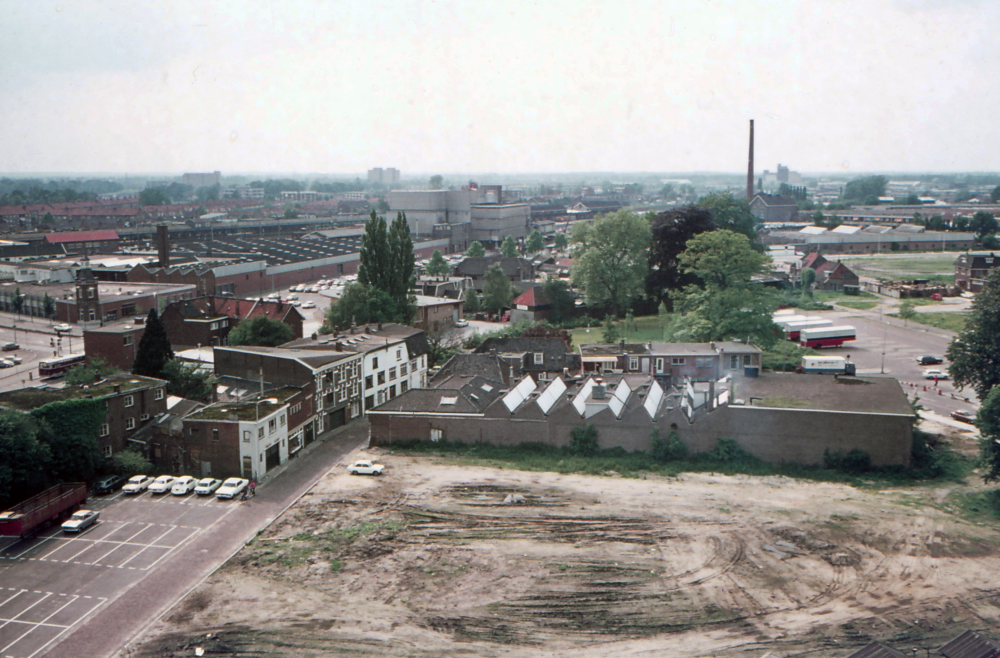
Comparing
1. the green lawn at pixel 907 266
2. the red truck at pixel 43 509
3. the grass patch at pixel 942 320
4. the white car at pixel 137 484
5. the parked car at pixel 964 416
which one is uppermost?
the green lawn at pixel 907 266

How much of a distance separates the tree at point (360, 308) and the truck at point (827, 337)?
22080 millimetres

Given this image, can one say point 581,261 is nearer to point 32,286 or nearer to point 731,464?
point 731,464

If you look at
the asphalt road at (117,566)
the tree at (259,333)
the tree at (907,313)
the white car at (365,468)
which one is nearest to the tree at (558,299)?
the tree at (259,333)

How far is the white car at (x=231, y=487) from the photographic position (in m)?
23.2

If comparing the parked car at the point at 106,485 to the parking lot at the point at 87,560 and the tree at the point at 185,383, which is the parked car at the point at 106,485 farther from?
the tree at the point at 185,383

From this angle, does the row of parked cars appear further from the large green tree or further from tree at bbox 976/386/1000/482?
the large green tree

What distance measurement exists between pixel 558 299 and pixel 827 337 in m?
16.0

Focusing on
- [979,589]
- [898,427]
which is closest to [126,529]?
[979,589]

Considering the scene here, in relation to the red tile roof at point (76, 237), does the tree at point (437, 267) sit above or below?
below

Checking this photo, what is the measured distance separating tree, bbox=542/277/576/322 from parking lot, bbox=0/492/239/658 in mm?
31688

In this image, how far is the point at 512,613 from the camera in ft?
55.0

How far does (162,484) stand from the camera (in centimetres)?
2362

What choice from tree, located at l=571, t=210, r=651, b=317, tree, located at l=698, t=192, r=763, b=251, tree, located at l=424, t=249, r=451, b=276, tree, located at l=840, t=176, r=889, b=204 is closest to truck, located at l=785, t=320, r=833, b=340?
tree, located at l=571, t=210, r=651, b=317

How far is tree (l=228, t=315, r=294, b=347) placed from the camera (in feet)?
123
